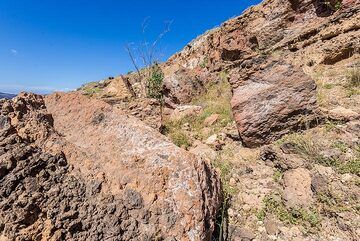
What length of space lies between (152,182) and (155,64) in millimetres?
10583

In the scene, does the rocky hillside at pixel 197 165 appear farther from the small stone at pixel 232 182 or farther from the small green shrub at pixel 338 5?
the small green shrub at pixel 338 5

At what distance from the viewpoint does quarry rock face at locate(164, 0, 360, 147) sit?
4.91 m

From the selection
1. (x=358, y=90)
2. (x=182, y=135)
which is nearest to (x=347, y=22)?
(x=358, y=90)

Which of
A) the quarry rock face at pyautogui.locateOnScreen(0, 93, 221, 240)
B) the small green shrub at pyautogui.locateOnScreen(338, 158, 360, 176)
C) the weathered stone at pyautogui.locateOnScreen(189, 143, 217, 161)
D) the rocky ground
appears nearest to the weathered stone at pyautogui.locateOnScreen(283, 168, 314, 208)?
the rocky ground

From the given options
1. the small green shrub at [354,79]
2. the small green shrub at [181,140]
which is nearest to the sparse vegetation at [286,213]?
the small green shrub at [181,140]

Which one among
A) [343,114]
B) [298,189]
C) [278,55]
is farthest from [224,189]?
[278,55]

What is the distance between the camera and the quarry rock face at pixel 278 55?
16.1 ft

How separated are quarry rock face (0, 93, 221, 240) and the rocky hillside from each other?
10mm

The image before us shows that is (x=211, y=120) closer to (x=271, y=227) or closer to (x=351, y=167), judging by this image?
(x=351, y=167)

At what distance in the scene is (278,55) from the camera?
30.4ft

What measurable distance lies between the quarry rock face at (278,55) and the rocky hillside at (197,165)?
0.03m

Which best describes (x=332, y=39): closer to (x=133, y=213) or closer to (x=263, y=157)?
(x=263, y=157)

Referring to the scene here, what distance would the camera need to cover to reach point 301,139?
4.46 meters

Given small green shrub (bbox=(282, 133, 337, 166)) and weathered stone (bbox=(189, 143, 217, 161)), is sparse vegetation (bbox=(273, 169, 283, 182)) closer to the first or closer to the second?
small green shrub (bbox=(282, 133, 337, 166))
